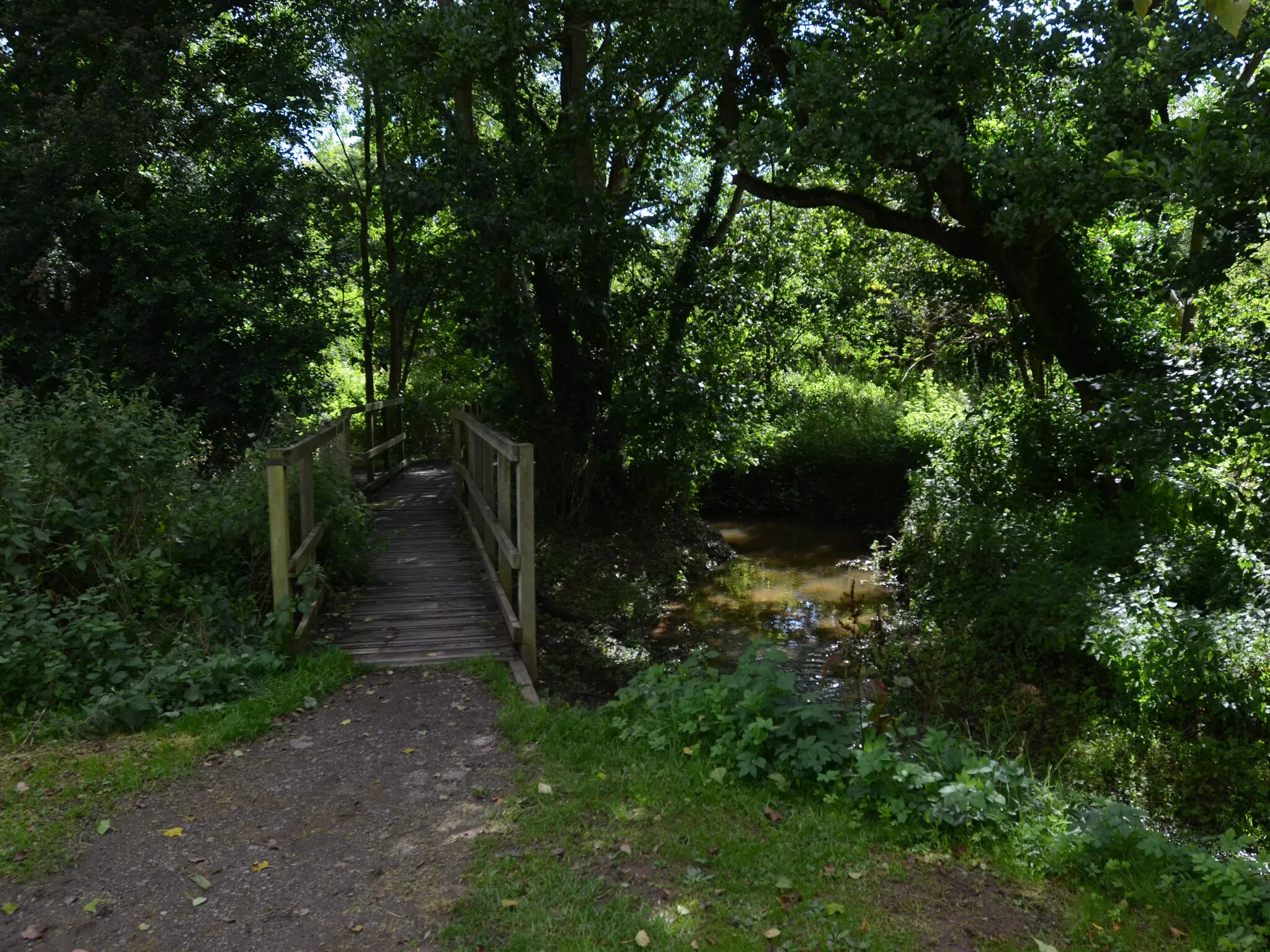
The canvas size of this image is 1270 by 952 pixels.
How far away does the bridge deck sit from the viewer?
683 cm

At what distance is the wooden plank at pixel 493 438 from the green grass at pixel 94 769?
2.04m

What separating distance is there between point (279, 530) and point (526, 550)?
1673 mm

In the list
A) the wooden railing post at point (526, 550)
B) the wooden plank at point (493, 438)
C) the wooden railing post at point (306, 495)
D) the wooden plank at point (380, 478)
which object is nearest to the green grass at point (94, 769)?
the wooden railing post at point (526, 550)

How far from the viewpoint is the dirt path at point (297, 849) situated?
3.47 m

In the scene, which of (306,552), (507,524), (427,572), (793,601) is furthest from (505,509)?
(793,601)

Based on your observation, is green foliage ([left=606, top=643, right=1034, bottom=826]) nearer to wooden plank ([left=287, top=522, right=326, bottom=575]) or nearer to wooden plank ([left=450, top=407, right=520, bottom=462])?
wooden plank ([left=450, top=407, right=520, bottom=462])

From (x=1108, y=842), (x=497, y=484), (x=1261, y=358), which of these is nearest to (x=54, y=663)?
(x=497, y=484)

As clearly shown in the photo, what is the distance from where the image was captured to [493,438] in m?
7.81

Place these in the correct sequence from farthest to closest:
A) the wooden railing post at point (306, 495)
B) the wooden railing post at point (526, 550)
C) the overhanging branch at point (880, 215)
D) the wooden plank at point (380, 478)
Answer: the wooden plank at point (380, 478) → the overhanging branch at point (880, 215) → the wooden railing post at point (306, 495) → the wooden railing post at point (526, 550)

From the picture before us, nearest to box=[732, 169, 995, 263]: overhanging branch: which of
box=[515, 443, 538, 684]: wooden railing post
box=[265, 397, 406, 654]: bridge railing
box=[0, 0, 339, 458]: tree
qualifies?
box=[515, 443, 538, 684]: wooden railing post

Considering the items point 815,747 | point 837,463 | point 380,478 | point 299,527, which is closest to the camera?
point 815,747

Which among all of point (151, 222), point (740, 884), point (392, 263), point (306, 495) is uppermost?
point (392, 263)

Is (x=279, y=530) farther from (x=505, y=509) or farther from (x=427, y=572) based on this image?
(x=427, y=572)

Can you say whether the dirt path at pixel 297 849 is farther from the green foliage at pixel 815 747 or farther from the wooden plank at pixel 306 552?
the wooden plank at pixel 306 552
